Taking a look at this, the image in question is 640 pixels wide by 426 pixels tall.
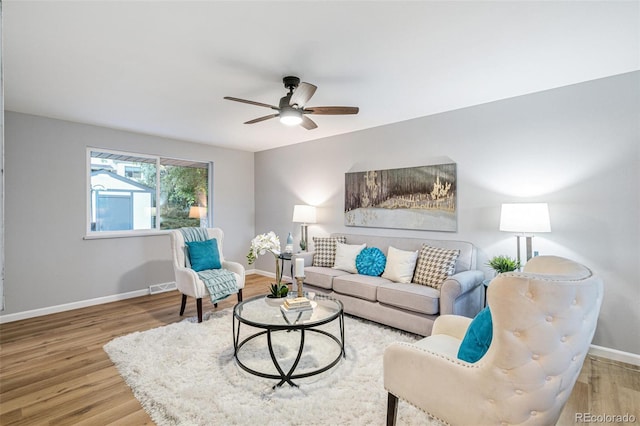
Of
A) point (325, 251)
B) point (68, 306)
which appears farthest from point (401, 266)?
point (68, 306)

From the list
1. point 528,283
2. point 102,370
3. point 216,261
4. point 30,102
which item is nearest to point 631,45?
point 528,283

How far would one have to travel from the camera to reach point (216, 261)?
3.91 meters

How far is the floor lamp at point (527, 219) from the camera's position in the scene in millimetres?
2666

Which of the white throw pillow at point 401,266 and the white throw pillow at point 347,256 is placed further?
the white throw pillow at point 347,256

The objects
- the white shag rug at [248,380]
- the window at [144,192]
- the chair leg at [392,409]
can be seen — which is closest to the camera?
the chair leg at [392,409]

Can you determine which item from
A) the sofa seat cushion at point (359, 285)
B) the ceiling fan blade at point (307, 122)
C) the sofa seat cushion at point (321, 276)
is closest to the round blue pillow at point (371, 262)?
the sofa seat cushion at point (359, 285)

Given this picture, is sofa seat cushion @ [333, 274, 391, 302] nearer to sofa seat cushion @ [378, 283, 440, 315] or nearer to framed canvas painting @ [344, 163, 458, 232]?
sofa seat cushion @ [378, 283, 440, 315]

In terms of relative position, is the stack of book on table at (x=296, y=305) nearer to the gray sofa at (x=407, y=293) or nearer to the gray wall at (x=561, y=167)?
the gray sofa at (x=407, y=293)

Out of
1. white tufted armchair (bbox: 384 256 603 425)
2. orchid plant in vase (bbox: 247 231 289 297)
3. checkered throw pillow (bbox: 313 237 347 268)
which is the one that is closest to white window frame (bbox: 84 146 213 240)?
checkered throw pillow (bbox: 313 237 347 268)

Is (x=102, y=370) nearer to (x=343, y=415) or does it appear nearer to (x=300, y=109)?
(x=343, y=415)

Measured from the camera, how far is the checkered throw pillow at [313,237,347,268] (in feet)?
13.7

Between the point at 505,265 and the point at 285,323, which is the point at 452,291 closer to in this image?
the point at 505,265

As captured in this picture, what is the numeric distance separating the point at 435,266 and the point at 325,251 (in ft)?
4.91

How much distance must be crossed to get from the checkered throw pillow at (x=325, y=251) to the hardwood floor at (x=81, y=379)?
1806 mm
